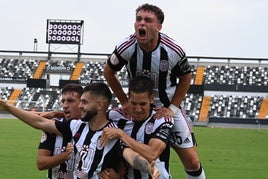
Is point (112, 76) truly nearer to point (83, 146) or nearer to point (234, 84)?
point (83, 146)

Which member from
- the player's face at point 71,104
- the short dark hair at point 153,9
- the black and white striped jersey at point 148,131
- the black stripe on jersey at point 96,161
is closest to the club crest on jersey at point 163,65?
the short dark hair at point 153,9

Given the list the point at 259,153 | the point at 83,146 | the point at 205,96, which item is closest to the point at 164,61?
the point at 83,146

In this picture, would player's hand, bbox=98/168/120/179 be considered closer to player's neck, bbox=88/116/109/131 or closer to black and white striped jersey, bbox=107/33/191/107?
player's neck, bbox=88/116/109/131

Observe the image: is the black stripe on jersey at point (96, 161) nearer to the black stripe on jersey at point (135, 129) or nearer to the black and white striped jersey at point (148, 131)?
the black and white striped jersey at point (148, 131)

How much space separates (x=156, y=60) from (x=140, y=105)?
0.88 m

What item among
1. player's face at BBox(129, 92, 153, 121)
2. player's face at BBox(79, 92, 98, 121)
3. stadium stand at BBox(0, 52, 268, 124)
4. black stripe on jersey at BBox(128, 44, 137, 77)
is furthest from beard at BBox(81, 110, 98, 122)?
stadium stand at BBox(0, 52, 268, 124)

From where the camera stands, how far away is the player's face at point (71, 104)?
5316 mm

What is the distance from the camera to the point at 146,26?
5484 millimetres

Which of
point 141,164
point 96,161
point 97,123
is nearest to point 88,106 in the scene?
point 97,123

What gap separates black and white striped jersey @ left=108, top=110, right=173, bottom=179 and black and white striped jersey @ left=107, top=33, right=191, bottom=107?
2.20 feet

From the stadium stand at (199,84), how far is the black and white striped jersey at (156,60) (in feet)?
133

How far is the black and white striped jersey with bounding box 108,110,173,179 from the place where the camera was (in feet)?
16.6

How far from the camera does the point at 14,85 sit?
57312mm

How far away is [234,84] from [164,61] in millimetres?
49407
